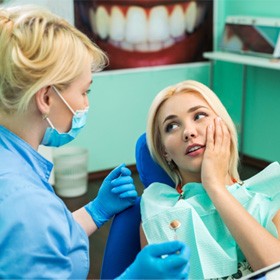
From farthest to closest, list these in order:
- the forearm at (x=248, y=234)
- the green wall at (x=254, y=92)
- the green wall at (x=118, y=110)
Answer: the green wall at (x=254, y=92) → the green wall at (x=118, y=110) → the forearm at (x=248, y=234)

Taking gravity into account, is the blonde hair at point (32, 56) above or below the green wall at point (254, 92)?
above

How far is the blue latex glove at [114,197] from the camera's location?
151 cm

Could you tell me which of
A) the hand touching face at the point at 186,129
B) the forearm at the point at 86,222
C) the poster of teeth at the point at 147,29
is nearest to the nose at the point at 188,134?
the hand touching face at the point at 186,129

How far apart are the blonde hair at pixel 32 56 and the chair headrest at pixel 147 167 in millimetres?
441

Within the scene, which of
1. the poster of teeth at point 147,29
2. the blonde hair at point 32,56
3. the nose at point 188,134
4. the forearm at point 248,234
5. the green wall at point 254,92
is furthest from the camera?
the green wall at point 254,92

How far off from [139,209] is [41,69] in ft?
1.87

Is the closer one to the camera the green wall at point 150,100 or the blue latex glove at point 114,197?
the blue latex glove at point 114,197

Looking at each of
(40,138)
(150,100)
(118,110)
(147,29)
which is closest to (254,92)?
(150,100)

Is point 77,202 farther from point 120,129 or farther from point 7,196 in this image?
point 7,196

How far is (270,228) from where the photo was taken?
136 centimetres

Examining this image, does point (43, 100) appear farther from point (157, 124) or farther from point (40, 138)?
point (157, 124)

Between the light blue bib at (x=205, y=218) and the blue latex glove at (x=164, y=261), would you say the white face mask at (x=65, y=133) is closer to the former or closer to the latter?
the light blue bib at (x=205, y=218)

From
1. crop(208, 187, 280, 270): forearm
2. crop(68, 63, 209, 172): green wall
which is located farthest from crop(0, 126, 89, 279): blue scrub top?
crop(68, 63, 209, 172): green wall

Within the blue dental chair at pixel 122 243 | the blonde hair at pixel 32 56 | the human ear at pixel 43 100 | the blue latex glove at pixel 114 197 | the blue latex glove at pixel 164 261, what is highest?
the blonde hair at pixel 32 56
